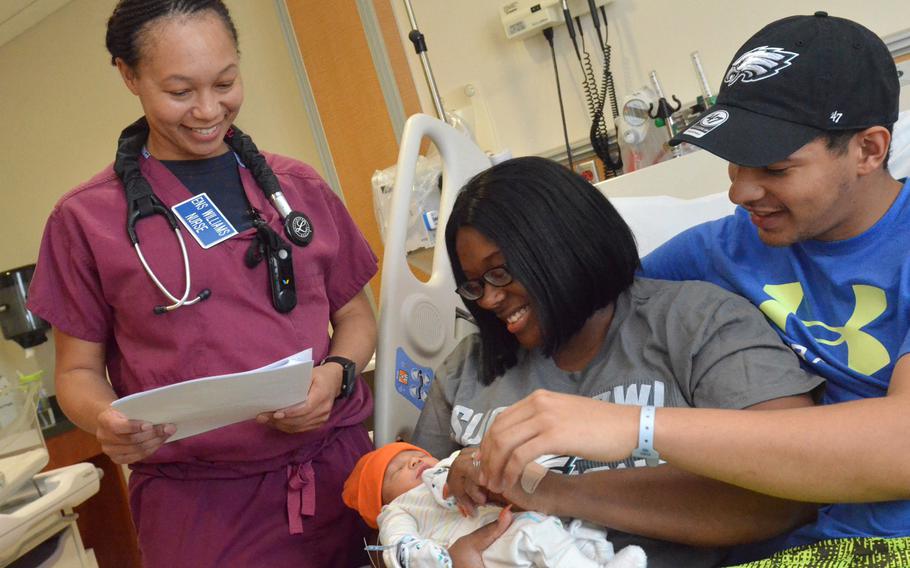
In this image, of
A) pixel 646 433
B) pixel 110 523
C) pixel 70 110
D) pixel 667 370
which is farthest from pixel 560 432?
pixel 70 110

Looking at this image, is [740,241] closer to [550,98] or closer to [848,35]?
[848,35]

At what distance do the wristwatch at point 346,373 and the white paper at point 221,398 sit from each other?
0.20 m

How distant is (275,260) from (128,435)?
45cm

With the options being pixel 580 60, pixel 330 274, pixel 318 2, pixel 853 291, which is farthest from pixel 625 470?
pixel 318 2

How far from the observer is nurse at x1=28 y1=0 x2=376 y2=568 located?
170cm

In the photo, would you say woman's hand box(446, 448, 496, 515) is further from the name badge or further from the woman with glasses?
the name badge

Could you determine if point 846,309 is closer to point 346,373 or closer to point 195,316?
point 346,373

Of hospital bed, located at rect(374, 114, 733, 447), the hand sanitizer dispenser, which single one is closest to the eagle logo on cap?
hospital bed, located at rect(374, 114, 733, 447)

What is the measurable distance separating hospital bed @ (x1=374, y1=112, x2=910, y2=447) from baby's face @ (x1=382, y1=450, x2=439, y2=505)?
228 mm

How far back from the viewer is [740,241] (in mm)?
1565

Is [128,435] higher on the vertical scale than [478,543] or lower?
higher

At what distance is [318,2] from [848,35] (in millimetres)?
3229

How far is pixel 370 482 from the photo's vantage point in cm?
165

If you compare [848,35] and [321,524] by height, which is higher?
[848,35]
